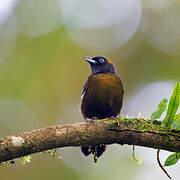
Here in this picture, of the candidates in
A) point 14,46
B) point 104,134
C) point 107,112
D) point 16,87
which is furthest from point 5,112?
point 104,134

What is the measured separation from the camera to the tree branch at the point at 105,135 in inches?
121

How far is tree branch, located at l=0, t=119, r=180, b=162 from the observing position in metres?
3.07

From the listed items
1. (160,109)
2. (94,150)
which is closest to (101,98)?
(94,150)

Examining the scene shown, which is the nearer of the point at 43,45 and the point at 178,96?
the point at 178,96

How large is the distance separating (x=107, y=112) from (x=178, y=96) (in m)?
1.46

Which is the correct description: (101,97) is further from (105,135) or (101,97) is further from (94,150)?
(105,135)

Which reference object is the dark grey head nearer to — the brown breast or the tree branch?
the brown breast

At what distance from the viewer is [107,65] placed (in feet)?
19.0

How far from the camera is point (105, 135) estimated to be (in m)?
3.33

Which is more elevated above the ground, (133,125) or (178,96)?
(178,96)

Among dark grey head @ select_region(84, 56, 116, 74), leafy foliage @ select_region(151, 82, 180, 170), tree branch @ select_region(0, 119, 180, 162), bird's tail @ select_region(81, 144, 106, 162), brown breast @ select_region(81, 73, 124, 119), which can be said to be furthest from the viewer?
dark grey head @ select_region(84, 56, 116, 74)

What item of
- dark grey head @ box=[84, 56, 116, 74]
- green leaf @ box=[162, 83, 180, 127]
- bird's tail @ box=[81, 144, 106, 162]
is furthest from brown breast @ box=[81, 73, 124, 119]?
green leaf @ box=[162, 83, 180, 127]

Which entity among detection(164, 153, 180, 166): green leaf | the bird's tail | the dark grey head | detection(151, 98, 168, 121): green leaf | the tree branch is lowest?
detection(164, 153, 180, 166): green leaf

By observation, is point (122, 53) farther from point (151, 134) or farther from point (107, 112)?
point (151, 134)
